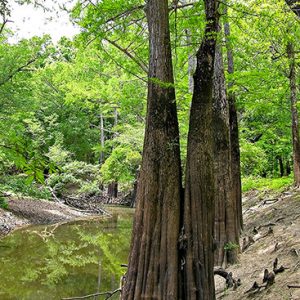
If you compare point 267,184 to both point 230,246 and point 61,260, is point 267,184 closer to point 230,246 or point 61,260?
point 61,260

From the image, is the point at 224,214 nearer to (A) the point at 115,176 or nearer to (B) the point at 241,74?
(B) the point at 241,74

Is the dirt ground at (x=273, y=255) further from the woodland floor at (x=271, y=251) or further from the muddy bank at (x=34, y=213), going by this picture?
the muddy bank at (x=34, y=213)

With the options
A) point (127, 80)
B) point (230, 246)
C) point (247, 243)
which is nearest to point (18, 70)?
point (127, 80)

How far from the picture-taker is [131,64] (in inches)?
501

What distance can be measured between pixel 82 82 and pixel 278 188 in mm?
10144

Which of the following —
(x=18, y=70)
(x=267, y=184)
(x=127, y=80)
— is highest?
(x=18, y=70)

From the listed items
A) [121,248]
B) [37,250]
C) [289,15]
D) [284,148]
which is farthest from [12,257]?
[284,148]

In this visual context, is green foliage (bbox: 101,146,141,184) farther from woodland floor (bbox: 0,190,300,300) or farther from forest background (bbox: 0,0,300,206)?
woodland floor (bbox: 0,190,300,300)

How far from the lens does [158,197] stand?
16.6 feet

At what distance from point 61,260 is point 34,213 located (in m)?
8.29

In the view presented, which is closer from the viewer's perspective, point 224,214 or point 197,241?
point 197,241

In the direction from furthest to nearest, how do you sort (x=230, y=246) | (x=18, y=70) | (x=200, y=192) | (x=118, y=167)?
1. (x=118, y=167)
2. (x=18, y=70)
3. (x=230, y=246)
4. (x=200, y=192)

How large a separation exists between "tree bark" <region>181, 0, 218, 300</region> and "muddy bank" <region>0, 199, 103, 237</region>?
1158cm

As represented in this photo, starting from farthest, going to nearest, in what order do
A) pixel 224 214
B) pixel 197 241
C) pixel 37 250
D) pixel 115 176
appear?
pixel 115 176 < pixel 37 250 < pixel 224 214 < pixel 197 241
